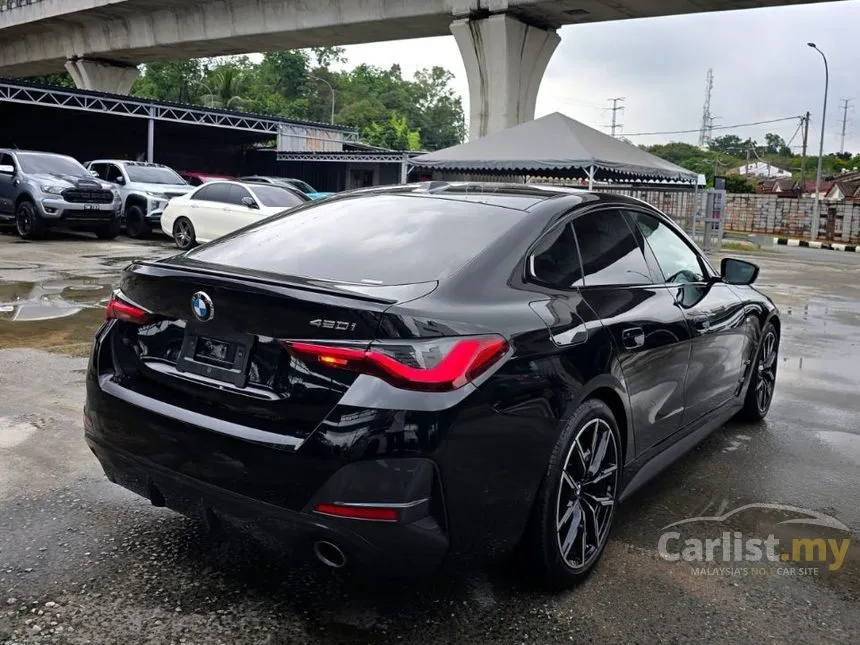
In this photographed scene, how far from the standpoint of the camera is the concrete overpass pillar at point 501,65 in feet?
66.6

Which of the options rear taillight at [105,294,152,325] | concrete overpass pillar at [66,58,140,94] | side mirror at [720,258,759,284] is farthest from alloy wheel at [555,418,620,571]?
concrete overpass pillar at [66,58,140,94]

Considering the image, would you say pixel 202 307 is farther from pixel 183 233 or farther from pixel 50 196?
pixel 50 196

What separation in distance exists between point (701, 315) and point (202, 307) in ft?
8.31

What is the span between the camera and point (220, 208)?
50.0 feet

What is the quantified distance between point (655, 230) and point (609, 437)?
4.68ft

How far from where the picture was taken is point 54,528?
10.9ft

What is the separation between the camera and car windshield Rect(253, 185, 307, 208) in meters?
14.9

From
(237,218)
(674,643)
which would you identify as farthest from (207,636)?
(237,218)

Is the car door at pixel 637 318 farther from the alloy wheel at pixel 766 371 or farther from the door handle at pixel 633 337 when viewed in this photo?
the alloy wheel at pixel 766 371

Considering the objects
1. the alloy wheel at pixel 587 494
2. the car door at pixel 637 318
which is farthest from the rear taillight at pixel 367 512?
the car door at pixel 637 318

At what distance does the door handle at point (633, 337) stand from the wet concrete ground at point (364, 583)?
0.88 metres

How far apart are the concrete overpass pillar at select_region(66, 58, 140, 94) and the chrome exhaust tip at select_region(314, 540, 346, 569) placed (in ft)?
109

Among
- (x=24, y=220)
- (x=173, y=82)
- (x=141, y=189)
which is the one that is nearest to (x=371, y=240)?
(x=24, y=220)

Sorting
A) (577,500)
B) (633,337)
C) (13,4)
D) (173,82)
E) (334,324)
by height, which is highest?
(173,82)
